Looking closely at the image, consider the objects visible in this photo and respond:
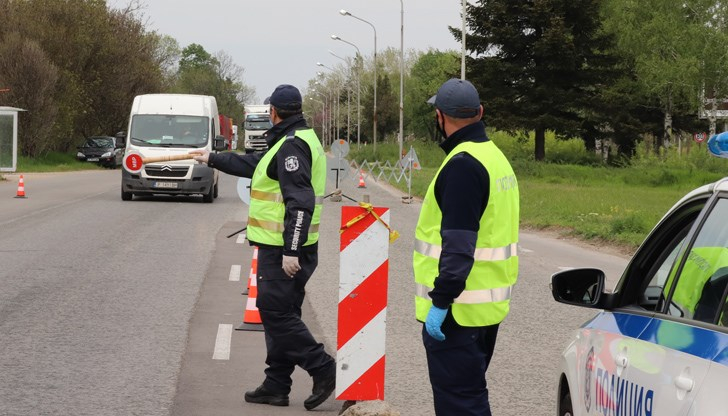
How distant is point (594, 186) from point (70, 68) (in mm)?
36408

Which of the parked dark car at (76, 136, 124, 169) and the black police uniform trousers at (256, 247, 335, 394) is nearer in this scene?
the black police uniform trousers at (256, 247, 335, 394)

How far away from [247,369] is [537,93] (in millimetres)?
51949

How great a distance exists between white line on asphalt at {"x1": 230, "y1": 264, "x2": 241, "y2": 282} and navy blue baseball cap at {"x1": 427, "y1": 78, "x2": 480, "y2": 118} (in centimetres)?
917

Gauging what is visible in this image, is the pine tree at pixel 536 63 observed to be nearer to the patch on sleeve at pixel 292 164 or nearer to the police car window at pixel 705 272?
the patch on sleeve at pixel 292 164

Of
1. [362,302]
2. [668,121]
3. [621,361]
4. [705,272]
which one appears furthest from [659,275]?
[668,121]

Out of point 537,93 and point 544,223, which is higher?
point 537,93

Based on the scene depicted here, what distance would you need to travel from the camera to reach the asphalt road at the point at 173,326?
747 cm

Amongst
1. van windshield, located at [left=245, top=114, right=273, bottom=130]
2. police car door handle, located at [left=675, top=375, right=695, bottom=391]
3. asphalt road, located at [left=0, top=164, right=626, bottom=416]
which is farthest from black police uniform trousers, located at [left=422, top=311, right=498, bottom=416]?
van windshield, located at [left=245, top=114, right=273, bottom=130]

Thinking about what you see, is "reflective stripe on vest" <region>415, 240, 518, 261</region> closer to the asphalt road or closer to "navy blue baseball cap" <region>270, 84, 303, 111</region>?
the asphalt road

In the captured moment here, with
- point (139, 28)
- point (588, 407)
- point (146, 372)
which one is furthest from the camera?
point (139, 28)

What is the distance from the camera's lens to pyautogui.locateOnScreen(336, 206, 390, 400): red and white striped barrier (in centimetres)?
673

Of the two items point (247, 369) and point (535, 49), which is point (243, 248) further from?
point (535, 49)

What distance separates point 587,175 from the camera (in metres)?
52.0

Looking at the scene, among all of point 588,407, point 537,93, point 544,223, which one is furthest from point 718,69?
point 588,407
